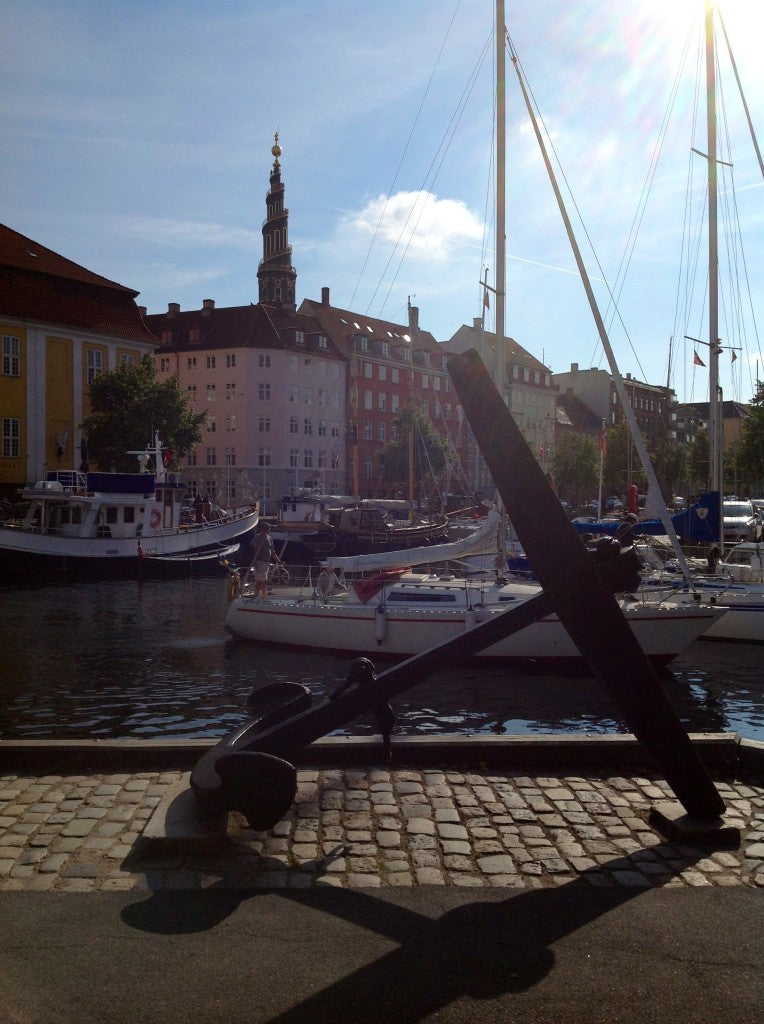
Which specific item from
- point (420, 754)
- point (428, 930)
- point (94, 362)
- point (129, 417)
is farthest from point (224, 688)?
point (94, 362)

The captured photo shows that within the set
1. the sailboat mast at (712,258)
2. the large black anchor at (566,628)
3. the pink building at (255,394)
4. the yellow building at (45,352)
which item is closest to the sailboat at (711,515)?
the sailboat mast at (712,258)

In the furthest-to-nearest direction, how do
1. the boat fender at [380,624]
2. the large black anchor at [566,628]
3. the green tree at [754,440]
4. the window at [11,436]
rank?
the window at [11,436] < the green tree at [754,440] < the boat fender at [380,624] < the large black anchor at [566,628]

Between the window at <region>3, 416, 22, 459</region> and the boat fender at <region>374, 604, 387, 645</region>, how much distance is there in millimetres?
43218

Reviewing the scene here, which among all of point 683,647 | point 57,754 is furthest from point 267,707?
point 683,647

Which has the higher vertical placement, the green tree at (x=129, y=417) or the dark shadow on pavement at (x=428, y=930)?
the green tree at (x=129, y=417)

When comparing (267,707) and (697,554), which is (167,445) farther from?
(267,707)

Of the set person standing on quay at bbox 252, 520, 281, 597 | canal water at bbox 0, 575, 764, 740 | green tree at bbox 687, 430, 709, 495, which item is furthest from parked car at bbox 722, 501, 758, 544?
green tree at bbox 687, 430, 709, 495

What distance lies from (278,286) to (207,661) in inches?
3515

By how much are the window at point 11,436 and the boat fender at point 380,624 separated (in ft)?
142

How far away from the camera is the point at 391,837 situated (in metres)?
5.87

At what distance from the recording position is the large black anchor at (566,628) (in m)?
5.41

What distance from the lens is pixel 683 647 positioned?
19109mm

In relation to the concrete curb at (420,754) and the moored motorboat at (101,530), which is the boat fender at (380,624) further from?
the moored motorboat at (101,530)

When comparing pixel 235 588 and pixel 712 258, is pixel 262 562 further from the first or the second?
pixel 712 258
